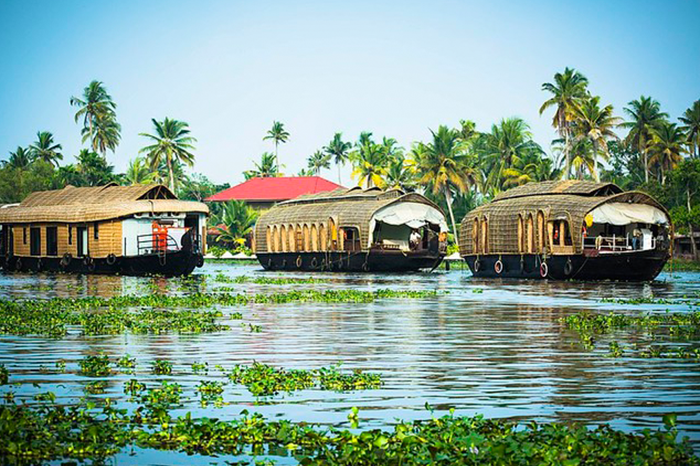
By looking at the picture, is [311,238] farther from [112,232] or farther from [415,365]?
[415,365]

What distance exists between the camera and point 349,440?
834cm

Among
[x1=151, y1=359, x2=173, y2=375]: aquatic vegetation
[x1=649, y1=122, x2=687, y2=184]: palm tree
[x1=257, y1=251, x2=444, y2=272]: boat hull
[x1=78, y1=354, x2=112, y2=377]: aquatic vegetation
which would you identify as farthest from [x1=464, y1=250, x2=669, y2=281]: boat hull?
[x1=649, y1=122, x2=687, y2=184]: palm tree

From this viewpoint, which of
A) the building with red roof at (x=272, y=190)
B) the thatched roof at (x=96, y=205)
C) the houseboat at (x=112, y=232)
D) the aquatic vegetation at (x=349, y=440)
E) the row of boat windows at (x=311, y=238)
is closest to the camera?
the aquatic vegetation at (x=349, y=440)

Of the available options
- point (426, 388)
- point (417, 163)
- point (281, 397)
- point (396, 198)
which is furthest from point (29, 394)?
point (417, 163)

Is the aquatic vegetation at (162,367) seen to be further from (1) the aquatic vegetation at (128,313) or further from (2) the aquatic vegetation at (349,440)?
(1) the aquatic vegetation at (128,313)

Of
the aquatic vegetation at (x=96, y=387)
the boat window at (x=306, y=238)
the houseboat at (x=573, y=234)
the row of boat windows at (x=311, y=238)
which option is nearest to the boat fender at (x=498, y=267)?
the houseboat at (x=573, y=234)

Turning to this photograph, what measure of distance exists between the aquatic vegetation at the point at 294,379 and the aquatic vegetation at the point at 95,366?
153cm

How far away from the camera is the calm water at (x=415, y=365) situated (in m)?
10.1

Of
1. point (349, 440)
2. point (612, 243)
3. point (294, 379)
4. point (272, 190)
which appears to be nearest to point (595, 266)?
point (612, 243)

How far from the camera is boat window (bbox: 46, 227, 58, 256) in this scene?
49.9m

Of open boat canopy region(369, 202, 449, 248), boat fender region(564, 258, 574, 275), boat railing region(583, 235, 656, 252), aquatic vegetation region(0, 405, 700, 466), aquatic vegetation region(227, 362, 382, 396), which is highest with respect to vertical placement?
open boat canopy region(369, 202, 449, 248)

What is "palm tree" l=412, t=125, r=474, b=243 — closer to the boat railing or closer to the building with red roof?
the building with red roof

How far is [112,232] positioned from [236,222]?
118ft

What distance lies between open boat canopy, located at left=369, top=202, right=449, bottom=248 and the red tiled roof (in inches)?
1364
